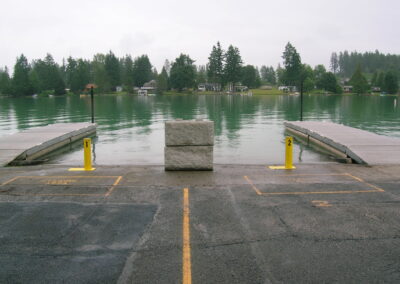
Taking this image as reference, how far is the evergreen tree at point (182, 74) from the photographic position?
150875mm

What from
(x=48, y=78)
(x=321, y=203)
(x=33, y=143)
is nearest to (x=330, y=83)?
(x=48, y=78)

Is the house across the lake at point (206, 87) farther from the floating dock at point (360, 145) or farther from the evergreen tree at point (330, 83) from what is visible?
the floating dock at point (360, 145)

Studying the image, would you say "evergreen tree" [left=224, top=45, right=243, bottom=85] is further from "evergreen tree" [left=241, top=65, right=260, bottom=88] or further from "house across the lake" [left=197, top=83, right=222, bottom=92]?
"evergreen tree" [left=241, top=65, right=260, bottom=88]

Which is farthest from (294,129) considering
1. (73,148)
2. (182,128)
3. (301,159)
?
(182,128)

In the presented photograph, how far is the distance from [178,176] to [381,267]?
20.0ft

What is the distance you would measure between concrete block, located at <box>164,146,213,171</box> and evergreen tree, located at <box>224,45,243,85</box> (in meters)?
140

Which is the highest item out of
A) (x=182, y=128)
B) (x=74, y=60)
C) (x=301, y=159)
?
(x=74, y=60)

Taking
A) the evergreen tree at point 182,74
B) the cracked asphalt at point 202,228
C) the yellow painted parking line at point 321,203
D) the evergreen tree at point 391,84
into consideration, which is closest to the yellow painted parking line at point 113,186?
the cracked asphalt at point 202,228

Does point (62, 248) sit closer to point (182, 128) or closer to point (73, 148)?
point (182, 128)

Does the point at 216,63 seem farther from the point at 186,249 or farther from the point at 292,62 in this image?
the point at 186,249

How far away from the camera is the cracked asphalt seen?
465cm

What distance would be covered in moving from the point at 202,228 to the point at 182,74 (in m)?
148

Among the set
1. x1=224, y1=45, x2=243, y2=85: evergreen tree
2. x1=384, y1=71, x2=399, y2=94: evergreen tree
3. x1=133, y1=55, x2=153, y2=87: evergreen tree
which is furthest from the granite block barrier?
x1=133, y1=55, x2=153, y2=87: evergreen tree

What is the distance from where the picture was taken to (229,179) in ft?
31.5
